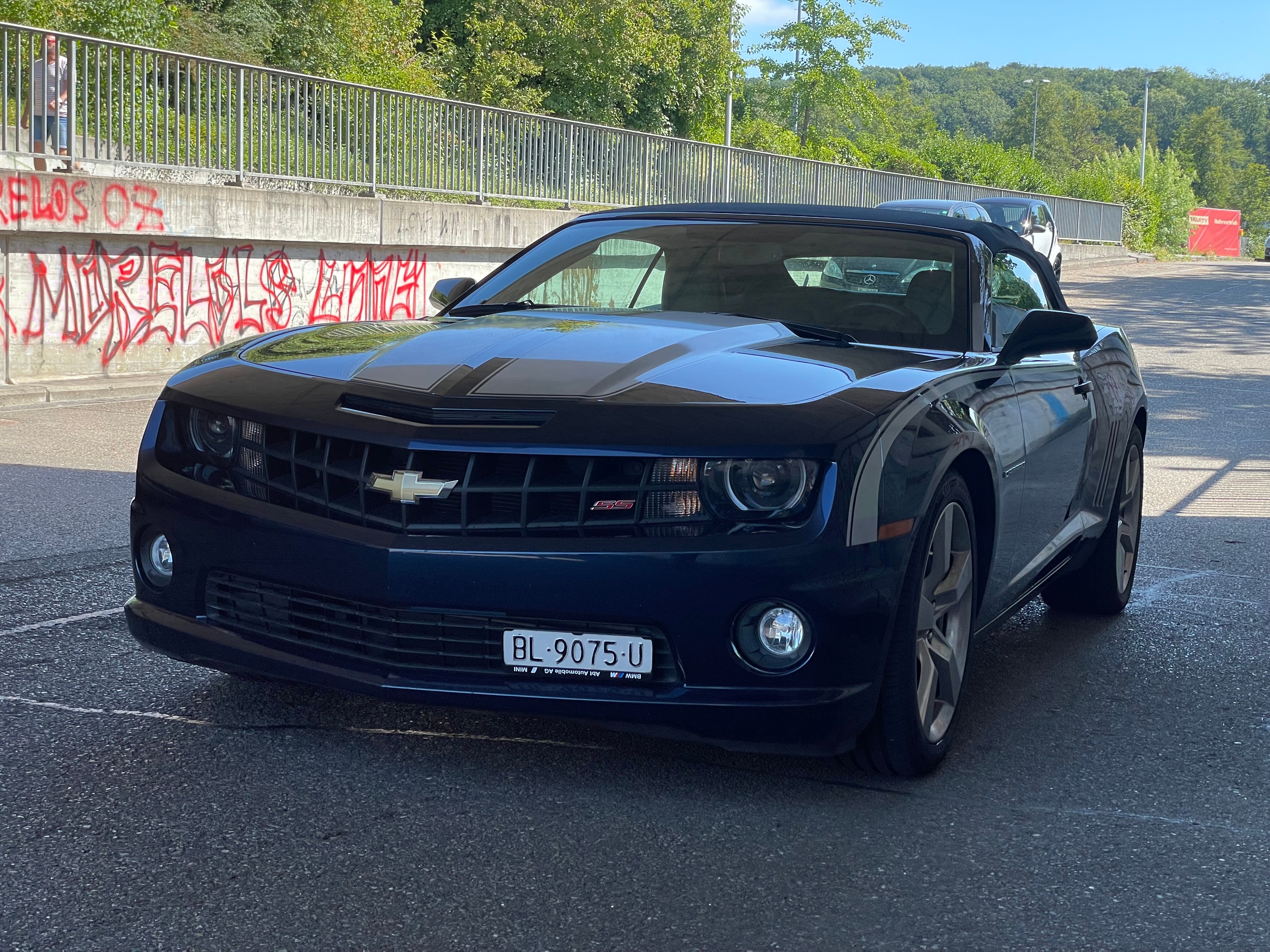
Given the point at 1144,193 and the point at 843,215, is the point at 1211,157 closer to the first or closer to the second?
the point at 1144,193

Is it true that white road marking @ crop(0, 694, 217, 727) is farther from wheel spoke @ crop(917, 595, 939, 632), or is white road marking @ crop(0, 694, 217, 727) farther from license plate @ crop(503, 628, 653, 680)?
wheel spoke @ crop(917, 595, 939, 632)

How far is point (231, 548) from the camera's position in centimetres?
345

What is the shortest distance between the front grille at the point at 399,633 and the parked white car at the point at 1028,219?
79.8ft

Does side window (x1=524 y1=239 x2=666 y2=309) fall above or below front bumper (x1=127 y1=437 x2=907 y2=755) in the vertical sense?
above

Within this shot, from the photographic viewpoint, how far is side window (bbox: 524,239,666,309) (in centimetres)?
470

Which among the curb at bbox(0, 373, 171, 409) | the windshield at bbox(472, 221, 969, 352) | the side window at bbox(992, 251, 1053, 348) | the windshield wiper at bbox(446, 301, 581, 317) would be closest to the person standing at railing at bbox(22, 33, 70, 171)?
the curb at bbox(0, 373, 171, 409)

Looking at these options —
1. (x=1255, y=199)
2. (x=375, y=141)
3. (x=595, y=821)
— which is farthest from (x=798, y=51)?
(x=1255, y=199)

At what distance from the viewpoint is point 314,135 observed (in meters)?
15.3

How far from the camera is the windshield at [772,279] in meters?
4.43

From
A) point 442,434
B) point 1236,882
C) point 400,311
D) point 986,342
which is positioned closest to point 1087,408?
point 986,342

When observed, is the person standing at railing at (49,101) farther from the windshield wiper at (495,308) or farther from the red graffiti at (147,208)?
the windshield wiper at (495,308)

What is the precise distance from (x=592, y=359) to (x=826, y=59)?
1721 inches

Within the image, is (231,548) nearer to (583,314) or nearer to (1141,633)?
(583,314)

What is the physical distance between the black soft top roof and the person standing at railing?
28.3 feet
